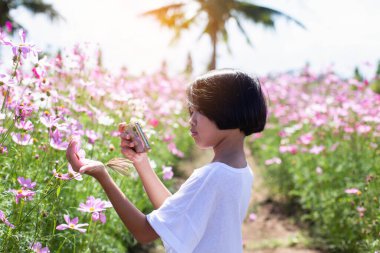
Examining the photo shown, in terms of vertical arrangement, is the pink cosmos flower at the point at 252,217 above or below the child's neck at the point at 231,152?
below

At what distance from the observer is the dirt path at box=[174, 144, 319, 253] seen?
4.00 meters

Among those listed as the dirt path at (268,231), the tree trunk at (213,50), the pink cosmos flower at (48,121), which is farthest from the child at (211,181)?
the tree trunk at (213,50)

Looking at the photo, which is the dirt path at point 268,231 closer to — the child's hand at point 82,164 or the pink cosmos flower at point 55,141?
the pink cosmos flower at point 55,141

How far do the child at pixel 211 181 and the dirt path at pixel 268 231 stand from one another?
244 centimetres

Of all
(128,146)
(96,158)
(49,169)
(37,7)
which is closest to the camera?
(128,146)

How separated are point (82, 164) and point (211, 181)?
0.39 meters

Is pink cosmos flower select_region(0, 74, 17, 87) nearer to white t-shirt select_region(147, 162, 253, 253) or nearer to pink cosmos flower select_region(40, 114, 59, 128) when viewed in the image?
pink cosmos flower select_region(40, 114, 59, 128)

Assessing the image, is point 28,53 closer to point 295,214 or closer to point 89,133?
point 89,133

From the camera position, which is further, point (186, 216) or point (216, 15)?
point (216, 15)

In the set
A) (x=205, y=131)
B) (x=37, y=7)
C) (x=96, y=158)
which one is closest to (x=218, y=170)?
(x=205, y=131)

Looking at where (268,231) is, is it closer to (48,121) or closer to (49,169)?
(49,169)

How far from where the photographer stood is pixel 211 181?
1515 millimetres

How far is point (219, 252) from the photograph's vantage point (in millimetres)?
1575

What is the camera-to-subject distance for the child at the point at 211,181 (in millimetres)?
1493
